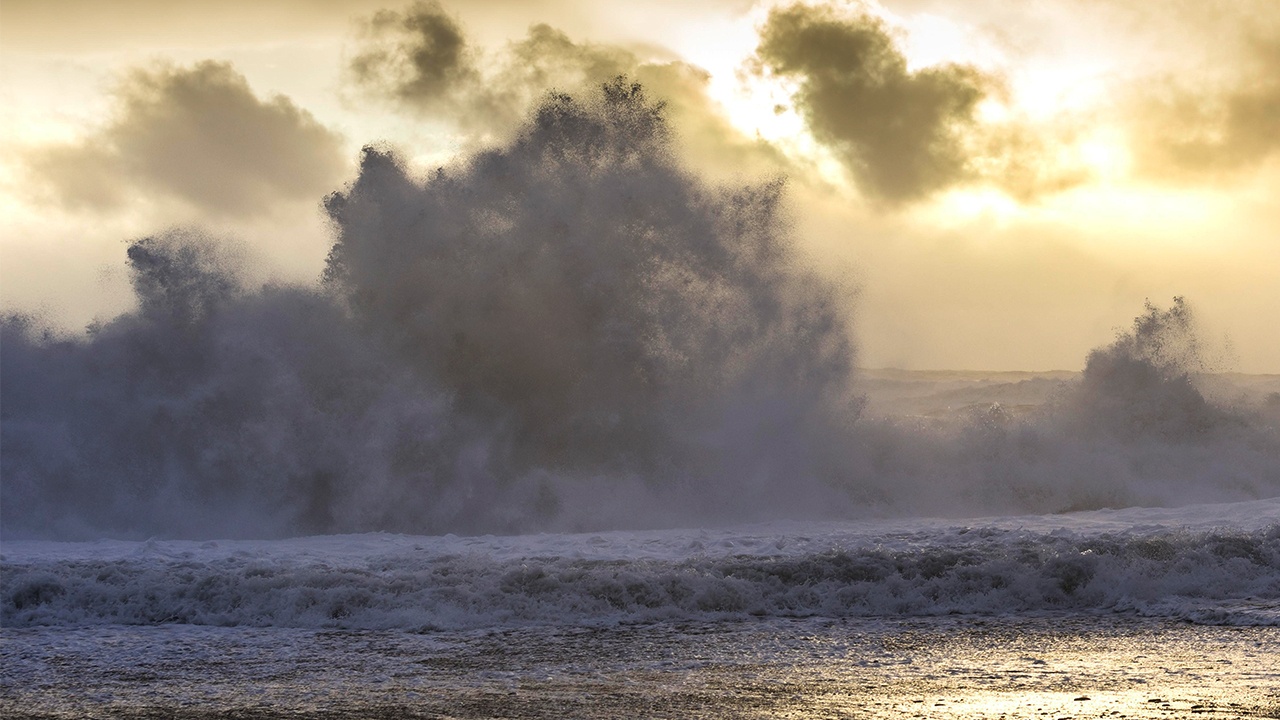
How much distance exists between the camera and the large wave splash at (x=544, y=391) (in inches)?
527

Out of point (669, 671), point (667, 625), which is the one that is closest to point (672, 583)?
point (667, 625)

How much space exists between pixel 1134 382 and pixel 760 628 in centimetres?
1126

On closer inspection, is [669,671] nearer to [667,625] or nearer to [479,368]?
[667,625]

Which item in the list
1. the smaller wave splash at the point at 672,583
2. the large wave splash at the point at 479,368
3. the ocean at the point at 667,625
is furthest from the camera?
the large wave splash at the point at 479,368

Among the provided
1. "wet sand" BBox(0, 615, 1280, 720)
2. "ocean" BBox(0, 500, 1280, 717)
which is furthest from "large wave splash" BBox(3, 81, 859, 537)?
"wet sand" BBox(0, 615, 1280, 720)

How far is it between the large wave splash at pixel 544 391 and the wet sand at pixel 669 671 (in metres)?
5.76

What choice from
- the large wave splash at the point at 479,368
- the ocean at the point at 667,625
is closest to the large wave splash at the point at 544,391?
the large wave splash at the point at 479,368

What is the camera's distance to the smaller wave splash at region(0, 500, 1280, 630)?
764 centimetres

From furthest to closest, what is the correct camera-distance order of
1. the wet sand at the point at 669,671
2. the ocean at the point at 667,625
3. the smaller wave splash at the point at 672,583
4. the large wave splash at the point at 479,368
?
the large wave splash at the point at 479,368
the smaller wave splash at the point at 672,583
the ocean at the point at 667,625
the wet sand at the point at 669,671

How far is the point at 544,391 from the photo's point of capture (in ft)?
49.1

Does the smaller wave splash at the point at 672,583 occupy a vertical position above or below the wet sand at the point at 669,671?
above

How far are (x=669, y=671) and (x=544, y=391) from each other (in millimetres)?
9144

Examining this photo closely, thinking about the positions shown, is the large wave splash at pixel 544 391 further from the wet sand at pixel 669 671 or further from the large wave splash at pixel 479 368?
the wet sand at pixel 669 671

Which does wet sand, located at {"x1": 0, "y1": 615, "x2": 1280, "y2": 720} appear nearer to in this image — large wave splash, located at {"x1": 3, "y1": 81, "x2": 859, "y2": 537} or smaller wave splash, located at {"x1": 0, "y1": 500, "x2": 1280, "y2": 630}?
smaller wave splash, located at {"x1": 0, "y1": 500, "x2": 1280, "y2": 630}
